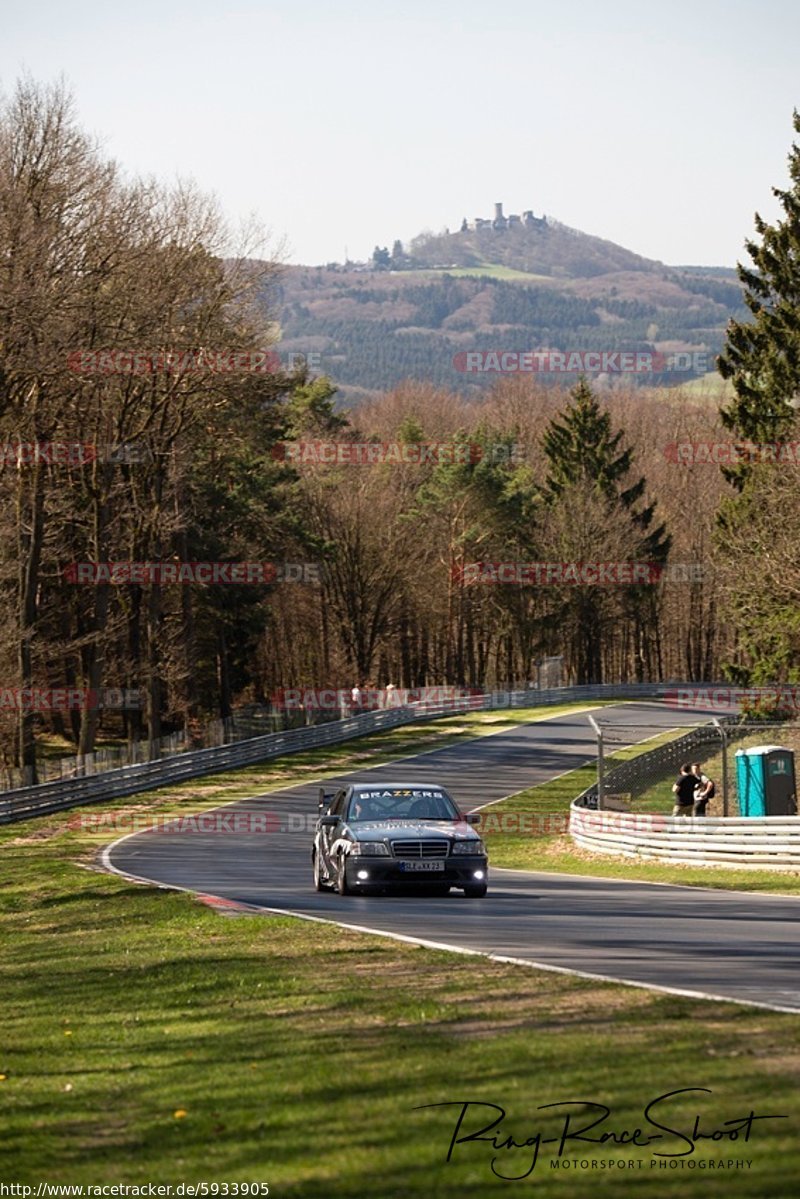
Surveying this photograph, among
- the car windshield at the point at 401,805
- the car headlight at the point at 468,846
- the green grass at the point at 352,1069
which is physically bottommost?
the car headlight at the point at 468,846

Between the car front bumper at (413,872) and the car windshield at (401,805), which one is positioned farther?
the car windshield at (401,805)

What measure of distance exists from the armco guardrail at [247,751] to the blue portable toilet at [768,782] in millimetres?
19205

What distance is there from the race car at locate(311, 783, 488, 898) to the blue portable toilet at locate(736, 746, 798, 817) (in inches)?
472

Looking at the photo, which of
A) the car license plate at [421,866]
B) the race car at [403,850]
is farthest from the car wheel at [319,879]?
the car license plate at [421,866]

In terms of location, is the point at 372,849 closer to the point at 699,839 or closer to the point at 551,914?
the point at 551,914

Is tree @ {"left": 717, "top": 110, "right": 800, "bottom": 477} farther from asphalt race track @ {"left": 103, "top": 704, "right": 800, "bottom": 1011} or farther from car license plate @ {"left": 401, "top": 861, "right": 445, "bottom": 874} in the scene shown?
car license plate @ {"left": 401, "top": 861, "right": 445, "bottom": 874}

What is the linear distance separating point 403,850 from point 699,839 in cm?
960

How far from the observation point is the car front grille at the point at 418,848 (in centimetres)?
2108

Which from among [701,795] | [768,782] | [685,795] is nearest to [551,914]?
[768,782]

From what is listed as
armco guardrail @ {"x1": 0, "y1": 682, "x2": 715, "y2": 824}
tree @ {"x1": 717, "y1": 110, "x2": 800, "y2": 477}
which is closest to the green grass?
armco guardrail @ {"x1": 0, "y1": 682, "x2": 715, "y2": 824}

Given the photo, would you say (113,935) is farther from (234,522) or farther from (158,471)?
(234,522)

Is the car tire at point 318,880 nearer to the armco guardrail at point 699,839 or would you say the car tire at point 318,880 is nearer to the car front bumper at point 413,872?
the car front bumper at point 413,872

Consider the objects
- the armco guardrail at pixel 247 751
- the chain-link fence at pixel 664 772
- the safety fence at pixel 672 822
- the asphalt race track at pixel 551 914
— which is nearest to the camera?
the asphalt race track at pixel 551 914

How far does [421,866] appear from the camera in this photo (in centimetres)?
2109
